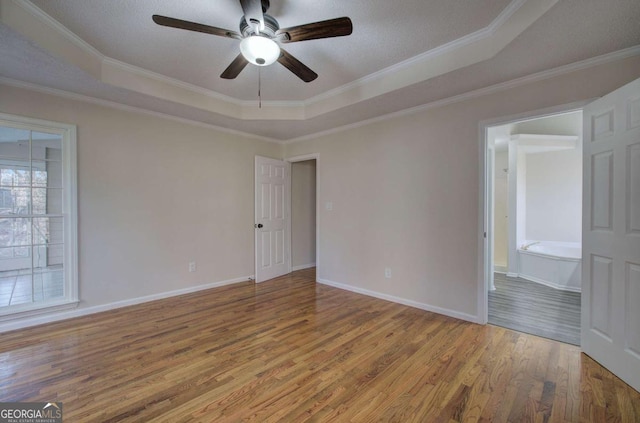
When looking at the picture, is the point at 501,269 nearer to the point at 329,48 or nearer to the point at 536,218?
the point at 536,218

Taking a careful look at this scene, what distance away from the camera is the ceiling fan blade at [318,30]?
173 cm

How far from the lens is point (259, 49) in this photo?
6.25 ft

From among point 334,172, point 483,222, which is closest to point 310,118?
point 334,172

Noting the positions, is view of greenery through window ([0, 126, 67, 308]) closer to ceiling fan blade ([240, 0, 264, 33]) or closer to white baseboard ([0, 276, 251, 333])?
white baseboard ([0, 276, 251, 333])

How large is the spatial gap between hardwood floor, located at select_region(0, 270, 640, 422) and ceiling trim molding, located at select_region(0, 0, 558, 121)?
8.20 ft

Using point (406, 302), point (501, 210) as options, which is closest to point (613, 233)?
point (406, 302)

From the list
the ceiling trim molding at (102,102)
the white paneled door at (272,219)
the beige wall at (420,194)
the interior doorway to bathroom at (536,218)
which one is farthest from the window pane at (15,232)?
the interior doorway to bathroom at (536,218)

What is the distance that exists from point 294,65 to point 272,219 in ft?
9.93

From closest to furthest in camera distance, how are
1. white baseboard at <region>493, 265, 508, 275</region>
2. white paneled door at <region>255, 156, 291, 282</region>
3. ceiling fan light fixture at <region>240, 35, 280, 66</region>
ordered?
1. ceiling fan light fixture at <region>240, 35, 280, 66</region>
2. white paneled door at <region>255, 156, 291, 282</region>
3. white baseboard at <region>493, 265, 508, 275</region>

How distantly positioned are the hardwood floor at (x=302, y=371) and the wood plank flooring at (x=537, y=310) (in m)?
0.28

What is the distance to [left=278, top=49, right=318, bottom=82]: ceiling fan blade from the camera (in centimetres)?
212
